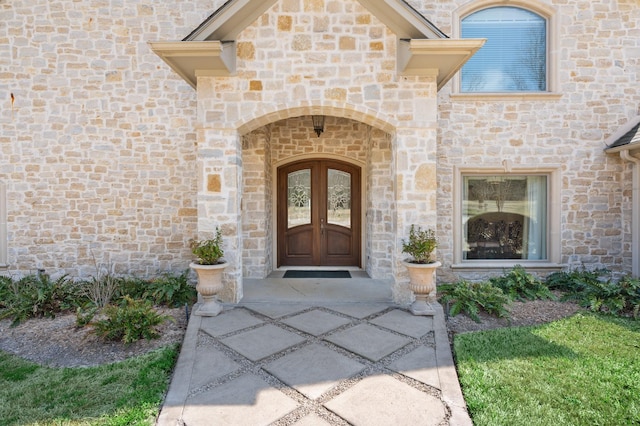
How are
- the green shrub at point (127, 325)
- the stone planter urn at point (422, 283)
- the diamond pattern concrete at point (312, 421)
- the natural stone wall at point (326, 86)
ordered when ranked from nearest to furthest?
the diamond pattern concrete at point (312, 421), the green shrub at point (127, 325), the stone planter urn at point (422, 283), the natural stone wall at point (326, 86)

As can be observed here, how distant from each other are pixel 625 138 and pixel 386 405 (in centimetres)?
671

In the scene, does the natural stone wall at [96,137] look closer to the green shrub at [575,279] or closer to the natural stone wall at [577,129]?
the natural stone wall at [577,129]

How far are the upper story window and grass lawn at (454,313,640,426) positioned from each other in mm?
4539

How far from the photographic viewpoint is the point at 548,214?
6.54m

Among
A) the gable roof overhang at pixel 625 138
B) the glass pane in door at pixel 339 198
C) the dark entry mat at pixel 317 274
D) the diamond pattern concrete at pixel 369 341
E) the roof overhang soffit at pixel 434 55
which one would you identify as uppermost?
the roof overhang soffit at pixel 434 55

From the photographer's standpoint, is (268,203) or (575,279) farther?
(268,203)

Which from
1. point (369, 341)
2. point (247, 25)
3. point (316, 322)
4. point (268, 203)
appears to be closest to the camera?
point (369, 341)

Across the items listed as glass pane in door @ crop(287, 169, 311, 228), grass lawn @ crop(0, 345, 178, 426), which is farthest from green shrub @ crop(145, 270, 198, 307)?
glass pane in door @ crop(287, 169, 311, 228)

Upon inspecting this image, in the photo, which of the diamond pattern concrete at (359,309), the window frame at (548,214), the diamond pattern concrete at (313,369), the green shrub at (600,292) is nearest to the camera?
the diamond pattern concrete at (313,369)

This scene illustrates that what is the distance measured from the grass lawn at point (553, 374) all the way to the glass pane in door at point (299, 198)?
4.38m

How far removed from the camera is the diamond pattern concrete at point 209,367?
3010 mm

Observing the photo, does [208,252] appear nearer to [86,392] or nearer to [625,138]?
[86,392]

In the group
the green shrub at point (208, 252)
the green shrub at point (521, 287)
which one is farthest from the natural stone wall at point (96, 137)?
the green shrub at point (521, 287)

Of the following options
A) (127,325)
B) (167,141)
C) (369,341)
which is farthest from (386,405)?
(167,141)
